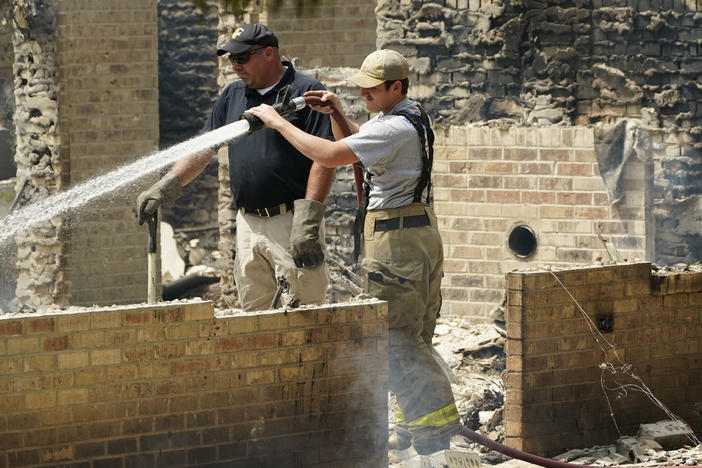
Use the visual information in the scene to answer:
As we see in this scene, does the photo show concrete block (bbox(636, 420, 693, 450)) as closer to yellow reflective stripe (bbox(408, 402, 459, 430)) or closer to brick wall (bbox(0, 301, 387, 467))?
yellow reflective stripe (bbox(408, 402, 459, 430))

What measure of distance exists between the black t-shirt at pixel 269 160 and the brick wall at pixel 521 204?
129 inches

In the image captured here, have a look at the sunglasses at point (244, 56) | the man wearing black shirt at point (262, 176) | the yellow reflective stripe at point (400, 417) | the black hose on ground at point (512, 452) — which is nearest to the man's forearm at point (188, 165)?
the man wearing black shirt at point (262, 176)

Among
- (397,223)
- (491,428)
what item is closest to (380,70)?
(397,223)

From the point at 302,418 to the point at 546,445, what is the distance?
54.0 inches

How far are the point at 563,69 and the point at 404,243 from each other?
17.4 ft

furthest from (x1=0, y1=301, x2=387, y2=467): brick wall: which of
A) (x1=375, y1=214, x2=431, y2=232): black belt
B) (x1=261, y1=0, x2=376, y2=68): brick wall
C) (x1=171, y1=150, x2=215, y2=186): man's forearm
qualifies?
(x1=261, y1=0, x2=376, y2=68): brick wall

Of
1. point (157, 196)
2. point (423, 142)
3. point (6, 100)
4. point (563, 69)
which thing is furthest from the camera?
point (6, 100)

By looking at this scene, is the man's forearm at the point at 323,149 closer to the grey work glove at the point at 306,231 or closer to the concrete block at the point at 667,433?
the grey work glove at the point at 306,231

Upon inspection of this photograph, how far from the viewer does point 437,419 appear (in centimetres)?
573

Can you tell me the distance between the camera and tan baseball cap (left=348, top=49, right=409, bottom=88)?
18.4 ft

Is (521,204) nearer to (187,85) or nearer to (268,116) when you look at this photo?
(268,116)

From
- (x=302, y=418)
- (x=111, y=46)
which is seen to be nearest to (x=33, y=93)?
(x=111, y=46)

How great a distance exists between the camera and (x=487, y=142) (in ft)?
31.0

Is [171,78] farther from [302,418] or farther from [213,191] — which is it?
[302,418]
